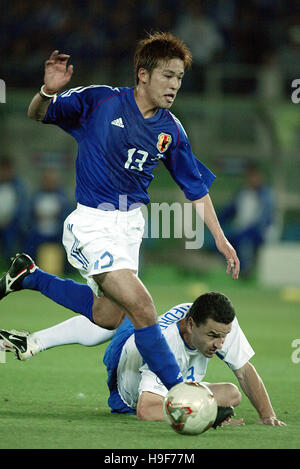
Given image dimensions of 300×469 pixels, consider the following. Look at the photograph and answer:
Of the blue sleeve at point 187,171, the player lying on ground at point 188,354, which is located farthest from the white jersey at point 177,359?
the blue sleeve at point 187,171

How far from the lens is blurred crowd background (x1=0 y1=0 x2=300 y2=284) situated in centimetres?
1430

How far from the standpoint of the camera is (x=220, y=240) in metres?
5.43

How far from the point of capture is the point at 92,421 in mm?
4973

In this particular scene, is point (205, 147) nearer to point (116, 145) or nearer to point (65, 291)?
point (65, 291)

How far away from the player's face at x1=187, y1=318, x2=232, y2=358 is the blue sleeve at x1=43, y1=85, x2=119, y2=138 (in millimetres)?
1423

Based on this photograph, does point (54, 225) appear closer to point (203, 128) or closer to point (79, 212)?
point (203, 128)

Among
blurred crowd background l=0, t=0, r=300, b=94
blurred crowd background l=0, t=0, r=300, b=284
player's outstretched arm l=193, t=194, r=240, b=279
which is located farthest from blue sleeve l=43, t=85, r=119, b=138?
blurred crowd background l=0, t=0, r=300, b=94

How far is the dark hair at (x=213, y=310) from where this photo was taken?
5.00 metres

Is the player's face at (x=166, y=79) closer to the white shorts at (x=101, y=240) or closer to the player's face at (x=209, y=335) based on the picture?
the white shorts at (x=101, y=240)

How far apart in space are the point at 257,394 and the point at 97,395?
1382mm

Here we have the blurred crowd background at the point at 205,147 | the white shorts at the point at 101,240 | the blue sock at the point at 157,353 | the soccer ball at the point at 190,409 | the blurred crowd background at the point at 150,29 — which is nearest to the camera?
the soccer ball at the point at 190,409

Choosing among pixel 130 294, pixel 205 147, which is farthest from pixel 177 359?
pixel 205 147

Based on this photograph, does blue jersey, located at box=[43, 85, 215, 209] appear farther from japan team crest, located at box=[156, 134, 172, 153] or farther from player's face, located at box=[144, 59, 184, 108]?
player's face, located at box=[144, 59, 184, 108]

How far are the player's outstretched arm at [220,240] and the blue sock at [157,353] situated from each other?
2.60 feet
